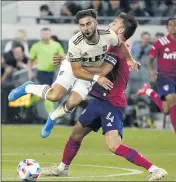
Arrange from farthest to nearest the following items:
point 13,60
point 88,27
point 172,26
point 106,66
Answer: point 13,60 < point 172,26 < point 106,66 < point 88,27

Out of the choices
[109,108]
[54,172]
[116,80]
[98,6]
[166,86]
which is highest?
[116,80]

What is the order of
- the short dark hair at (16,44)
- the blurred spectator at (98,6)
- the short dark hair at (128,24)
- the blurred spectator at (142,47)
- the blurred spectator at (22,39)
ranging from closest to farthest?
1. the short dark hair at (128,24)
2. the blurred spectator at (142,47)
3. the short dark hair at (16,44)
4. the blurred spectator at (22,39)
5. the blurred spectator at (98,6)

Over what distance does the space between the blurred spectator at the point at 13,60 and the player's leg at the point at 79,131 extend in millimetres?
12383

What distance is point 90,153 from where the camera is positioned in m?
16.5

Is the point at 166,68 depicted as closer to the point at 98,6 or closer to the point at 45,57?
the point at 45,57

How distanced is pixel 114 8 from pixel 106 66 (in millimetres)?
Result: 14923

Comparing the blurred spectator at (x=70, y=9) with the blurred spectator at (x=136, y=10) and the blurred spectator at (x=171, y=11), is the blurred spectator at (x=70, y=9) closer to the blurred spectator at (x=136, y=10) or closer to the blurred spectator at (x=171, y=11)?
the blurred spectator at (x=136, y=10)

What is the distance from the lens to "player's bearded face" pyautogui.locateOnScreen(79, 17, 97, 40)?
1192 centimetres

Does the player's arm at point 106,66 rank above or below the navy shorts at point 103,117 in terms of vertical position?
above

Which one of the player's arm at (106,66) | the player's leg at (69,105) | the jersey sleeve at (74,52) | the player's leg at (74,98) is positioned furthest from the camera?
the player's leg at (74,98)

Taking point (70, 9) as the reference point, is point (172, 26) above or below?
above

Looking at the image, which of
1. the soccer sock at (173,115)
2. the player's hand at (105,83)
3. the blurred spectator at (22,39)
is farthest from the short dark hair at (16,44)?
the player's hand at (105,83)

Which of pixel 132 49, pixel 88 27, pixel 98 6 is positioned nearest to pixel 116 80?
pixel 88 27

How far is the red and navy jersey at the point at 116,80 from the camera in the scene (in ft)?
40.5
